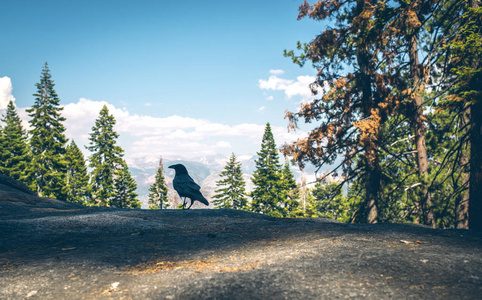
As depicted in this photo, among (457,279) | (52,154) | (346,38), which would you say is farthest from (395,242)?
(52,154)

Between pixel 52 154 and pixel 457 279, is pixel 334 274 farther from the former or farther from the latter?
pixel 52 154

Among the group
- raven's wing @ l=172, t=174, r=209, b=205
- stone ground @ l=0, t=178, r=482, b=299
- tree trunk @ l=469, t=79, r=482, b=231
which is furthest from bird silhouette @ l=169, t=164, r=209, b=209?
tree trunk @ l=469, t=79, r=482, b=231

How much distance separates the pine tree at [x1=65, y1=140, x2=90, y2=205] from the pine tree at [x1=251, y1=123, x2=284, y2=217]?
66.0 feet

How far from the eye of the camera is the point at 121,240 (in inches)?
202

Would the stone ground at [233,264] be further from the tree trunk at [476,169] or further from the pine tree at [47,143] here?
the pine tree at [47,143]

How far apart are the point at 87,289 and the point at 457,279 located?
3.67m

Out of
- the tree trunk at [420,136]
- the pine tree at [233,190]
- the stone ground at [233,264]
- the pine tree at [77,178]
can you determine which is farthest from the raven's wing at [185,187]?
the pine tree at [77,178]

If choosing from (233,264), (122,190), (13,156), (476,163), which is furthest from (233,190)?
(233,264)

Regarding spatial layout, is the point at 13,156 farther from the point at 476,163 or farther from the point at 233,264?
the point at 476,163

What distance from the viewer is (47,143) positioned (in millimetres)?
28094

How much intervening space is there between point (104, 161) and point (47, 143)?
5887 mm

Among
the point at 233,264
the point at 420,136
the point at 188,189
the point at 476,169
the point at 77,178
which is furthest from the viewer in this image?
the point at 77,178

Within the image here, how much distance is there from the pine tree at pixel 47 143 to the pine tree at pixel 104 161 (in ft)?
11.7

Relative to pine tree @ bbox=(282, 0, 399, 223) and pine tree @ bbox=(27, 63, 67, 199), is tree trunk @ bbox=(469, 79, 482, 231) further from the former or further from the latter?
pine tree @ bbox=(27, 63, 67, 199)
